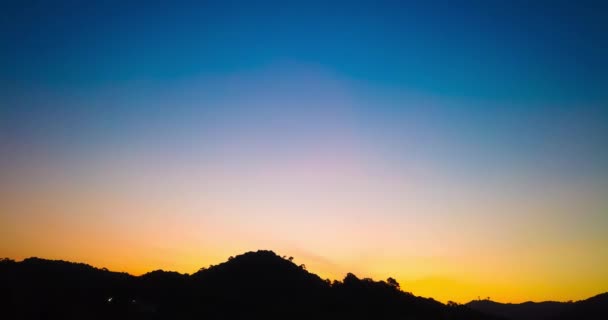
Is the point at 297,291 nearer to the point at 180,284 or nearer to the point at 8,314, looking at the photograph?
the point at 180,284

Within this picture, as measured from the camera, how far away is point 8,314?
1864 inches

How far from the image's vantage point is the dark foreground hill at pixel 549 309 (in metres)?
97.2

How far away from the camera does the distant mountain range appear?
5500cm

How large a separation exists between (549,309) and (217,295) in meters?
A: 116

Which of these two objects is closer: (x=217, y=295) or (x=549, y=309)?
(x=217, y=295)

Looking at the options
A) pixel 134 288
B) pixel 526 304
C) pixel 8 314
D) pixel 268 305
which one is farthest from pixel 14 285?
pixel 526 304

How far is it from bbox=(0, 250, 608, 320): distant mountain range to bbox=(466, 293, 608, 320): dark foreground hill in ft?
1.85

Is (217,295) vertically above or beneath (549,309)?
beneath

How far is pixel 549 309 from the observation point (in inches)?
5202

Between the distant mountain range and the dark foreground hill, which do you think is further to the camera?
the dark foreground hill

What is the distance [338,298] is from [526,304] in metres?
101

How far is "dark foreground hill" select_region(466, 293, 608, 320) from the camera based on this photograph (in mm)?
97250

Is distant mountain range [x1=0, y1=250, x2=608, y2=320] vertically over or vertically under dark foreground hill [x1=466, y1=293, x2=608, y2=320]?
under

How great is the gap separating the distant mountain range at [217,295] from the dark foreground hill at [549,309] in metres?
0.56
